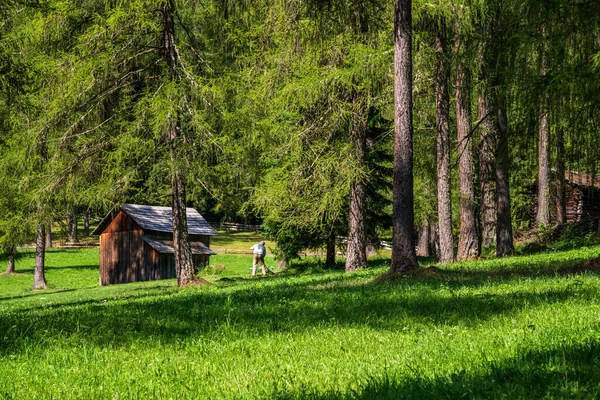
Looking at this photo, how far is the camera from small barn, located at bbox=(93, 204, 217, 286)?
142ft

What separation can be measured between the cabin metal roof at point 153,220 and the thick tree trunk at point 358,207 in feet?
74.5

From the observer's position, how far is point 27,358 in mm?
A: 7508

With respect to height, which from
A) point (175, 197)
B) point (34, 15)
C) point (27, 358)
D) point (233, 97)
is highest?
point (34, 15)

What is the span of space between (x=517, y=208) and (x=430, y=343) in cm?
4222

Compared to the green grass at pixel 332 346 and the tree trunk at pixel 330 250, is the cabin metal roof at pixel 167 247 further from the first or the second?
the green grass at pixel 332 346

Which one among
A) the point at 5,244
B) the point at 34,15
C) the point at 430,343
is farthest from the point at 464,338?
the point at 5,244

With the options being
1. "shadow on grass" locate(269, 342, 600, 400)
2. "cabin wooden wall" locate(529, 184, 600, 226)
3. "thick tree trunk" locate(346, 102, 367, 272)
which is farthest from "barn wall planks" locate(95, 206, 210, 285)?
"shadow on grass" locate(269, 342, 600, 400)

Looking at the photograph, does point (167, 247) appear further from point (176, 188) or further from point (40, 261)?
point (176, 188)

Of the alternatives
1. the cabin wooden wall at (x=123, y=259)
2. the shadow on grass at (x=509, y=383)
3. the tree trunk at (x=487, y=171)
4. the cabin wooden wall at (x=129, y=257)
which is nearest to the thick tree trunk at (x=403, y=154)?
the tree trunk at (x=487, y=171)

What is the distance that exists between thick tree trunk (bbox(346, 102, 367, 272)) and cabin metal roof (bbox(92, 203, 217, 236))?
2272 centimetres

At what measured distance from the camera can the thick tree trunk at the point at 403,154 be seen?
14180 millimetres

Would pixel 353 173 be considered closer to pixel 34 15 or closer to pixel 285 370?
pixel 34 15

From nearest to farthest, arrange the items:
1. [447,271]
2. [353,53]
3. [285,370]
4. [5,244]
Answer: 1. [285,370]
2. [447,271]
3. [353,53]
4. [5,244]

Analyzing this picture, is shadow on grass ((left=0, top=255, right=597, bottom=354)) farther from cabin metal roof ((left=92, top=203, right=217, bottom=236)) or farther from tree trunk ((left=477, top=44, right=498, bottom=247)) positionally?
cabin metal roof ((left=92, top=203, right=217, bottom=236))
